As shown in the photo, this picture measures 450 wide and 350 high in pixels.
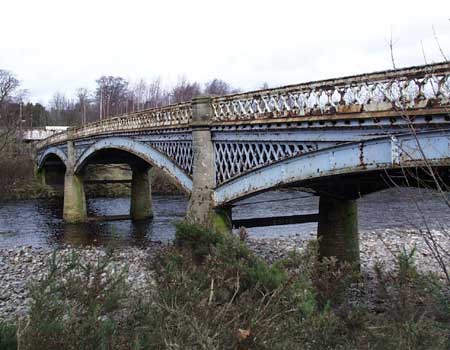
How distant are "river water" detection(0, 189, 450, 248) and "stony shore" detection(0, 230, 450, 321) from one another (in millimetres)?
882

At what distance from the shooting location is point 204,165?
11.9 metres

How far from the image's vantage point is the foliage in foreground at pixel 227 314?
358 cm

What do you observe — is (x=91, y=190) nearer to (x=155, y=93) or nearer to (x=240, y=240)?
(x=240, y=240)

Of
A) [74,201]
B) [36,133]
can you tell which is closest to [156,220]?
[74,201]

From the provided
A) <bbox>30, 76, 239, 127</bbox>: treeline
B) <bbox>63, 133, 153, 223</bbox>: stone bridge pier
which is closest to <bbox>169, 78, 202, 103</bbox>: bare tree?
<bbox>30, 76, 239, 127</bbox>: treeline

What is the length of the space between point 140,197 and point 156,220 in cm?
150

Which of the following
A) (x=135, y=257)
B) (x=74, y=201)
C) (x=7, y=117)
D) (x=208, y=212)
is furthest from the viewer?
(x=7, y=117)

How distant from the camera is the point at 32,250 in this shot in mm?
16906

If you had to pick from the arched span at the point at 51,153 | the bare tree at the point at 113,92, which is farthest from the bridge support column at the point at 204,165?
the bare tree at the point at 113,92

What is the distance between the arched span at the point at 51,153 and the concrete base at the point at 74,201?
2.89m

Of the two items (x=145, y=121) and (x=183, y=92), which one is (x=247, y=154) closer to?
(x=145, y=121)

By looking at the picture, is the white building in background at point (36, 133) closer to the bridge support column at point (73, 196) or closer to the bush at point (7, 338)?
the bridge support column at point (73, 196)

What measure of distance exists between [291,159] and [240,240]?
3.02 m

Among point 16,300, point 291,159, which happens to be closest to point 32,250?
point 16,300
